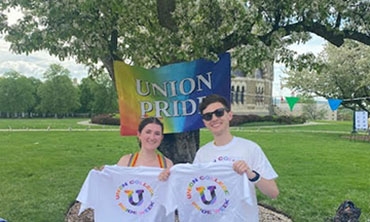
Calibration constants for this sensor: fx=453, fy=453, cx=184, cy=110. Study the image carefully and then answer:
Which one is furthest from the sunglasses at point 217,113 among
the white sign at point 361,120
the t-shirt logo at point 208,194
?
the white sign at point 361,120

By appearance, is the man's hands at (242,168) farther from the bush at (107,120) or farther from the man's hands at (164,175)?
the bush at (107,120)

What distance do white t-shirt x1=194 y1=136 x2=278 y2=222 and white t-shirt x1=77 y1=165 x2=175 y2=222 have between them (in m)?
0.49

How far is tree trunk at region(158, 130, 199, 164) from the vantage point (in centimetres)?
673

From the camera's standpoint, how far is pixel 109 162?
43.5 feet

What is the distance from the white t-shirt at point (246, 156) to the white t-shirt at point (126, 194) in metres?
0.49

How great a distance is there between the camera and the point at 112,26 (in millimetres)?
6395

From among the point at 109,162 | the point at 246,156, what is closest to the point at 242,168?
the point at 246,156

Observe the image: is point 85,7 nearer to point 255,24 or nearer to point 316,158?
point 255,24

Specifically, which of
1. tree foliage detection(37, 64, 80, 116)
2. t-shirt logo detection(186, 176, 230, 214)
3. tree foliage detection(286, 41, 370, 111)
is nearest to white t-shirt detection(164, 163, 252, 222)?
t-shirt logo detection(186, 176, 230, 214)

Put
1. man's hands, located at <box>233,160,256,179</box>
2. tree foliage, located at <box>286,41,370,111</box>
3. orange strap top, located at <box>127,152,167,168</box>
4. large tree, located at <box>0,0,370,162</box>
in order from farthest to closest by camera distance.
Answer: tree foliage, located at <box>286,41,370,111</box>
large tree, located at <box>0,0,370,162</box>
orange strap top, located at <box>127,152,167,168</box>
man's hands, located at <box>233,160,256,179</box>

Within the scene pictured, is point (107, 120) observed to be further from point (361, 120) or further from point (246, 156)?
point (246, 156)

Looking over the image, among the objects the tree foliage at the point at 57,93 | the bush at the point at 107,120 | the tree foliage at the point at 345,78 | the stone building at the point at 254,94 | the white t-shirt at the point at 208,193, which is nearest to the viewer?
the white t-shirt at the point at 208,193

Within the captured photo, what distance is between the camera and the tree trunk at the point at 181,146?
22.1 feet

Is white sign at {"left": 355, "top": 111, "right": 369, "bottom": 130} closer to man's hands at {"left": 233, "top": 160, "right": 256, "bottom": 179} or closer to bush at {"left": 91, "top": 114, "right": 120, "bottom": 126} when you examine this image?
bush at {"left": 91, "top": 114, "right": 120, "bottom": 126}
